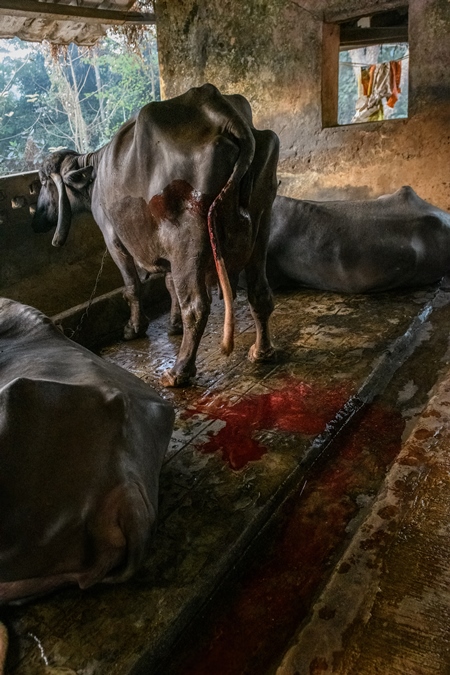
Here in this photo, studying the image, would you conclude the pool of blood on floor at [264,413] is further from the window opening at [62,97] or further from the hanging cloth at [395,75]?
the window opening at [62,97]

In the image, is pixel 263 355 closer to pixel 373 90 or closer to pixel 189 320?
pixel 189 320

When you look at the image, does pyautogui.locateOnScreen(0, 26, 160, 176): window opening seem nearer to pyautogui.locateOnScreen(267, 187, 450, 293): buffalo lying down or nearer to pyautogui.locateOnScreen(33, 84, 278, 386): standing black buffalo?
pyautogui.locateOnScreen(267, 187, 450, 293): buffalo lying down

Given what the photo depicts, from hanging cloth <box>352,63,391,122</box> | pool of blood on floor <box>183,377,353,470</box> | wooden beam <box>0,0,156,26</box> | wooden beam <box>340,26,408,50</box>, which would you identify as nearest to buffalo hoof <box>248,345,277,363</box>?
pool of blood on floor <box>183,377,353,470</box>

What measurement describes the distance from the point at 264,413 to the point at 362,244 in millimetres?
2482

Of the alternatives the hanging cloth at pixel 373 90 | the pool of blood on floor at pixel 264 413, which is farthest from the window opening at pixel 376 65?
the pool of blood on floor at pixel 264 413

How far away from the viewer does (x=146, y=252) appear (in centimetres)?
415

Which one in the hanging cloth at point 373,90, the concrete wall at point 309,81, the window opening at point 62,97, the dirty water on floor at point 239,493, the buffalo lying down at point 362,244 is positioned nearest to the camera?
the dirty water on floor at point 239,493

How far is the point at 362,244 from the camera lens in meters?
5.26

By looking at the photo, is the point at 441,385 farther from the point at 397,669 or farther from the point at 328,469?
the point at 397,669

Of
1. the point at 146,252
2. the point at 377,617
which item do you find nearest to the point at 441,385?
the point at 377,617

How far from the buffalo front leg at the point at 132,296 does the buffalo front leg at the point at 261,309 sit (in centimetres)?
114

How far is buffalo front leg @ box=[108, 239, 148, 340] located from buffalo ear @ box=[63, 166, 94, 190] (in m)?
0.70

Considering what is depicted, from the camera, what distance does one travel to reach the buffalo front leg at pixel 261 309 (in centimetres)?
410

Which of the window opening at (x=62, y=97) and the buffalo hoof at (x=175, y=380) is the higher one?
the window opening at (x=62, y=97)
